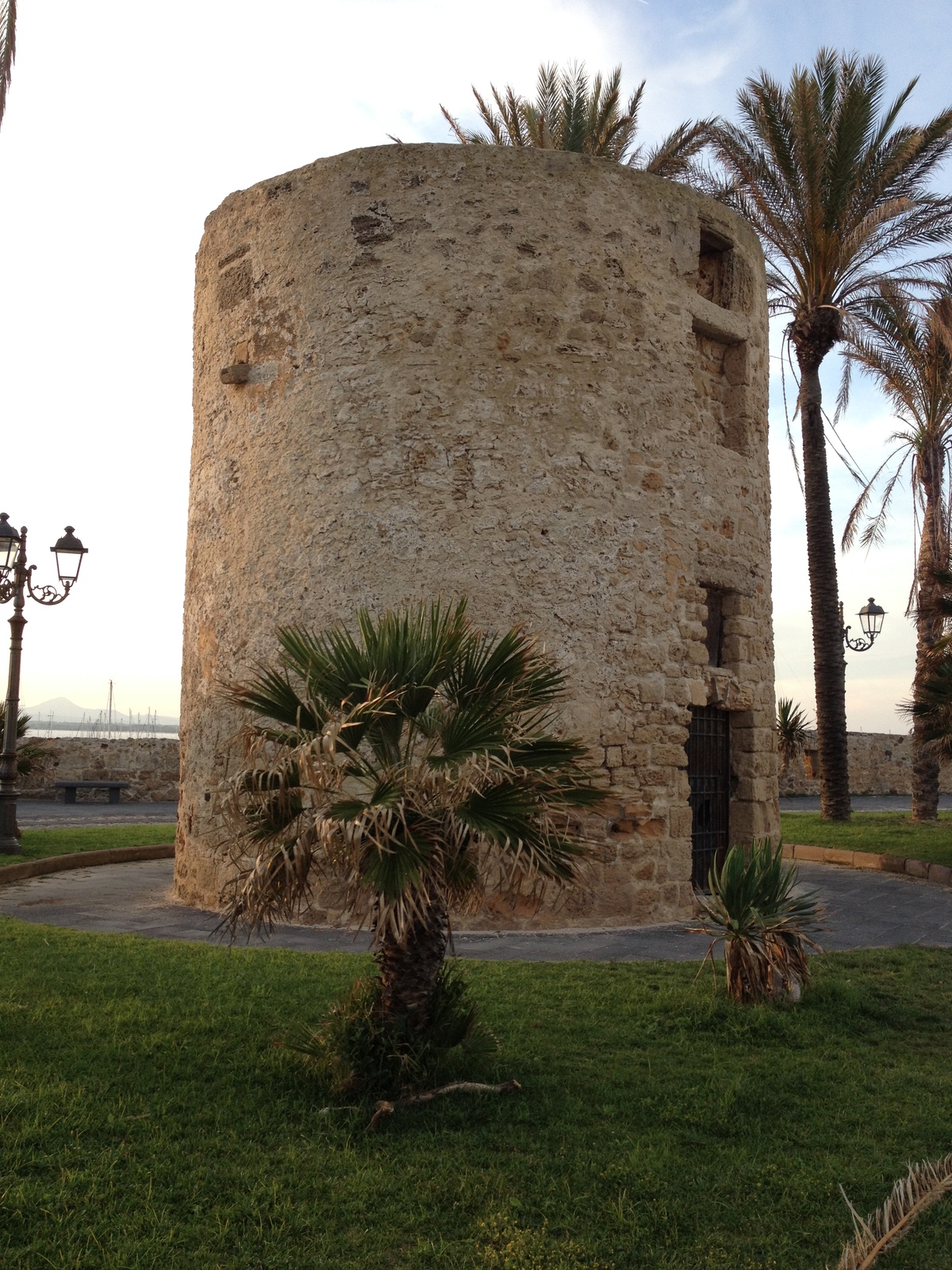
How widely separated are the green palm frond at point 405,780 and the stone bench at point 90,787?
49.9 feet

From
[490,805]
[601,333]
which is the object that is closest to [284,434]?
[601,333]

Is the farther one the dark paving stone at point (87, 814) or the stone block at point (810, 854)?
the dark paving stone at point (87, 814)

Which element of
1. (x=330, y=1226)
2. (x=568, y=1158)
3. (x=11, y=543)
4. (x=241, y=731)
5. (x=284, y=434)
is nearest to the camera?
(x=330, y=1226)

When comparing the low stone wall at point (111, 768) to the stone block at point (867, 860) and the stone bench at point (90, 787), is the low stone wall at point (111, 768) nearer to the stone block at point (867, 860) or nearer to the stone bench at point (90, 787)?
the stone bench at point (90, 787)

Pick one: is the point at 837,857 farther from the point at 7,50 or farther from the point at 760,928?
the point at 7,50

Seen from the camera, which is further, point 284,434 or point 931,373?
point 931,373

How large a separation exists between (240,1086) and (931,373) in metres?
17.4

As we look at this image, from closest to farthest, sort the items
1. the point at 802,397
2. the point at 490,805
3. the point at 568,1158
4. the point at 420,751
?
the point at 568,1158, the point at 490,805, the point at 420,751, the point at 802,397

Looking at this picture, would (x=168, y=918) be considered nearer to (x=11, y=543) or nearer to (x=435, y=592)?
(x=435, y=592)

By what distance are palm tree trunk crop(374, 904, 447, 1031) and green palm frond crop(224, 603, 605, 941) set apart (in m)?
0.08

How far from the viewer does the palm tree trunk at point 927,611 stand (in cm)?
1655

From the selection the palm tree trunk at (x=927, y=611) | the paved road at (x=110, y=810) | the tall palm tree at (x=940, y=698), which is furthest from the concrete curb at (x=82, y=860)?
the palm tree trunk at (x=927, y=611)

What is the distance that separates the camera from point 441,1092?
13.4ft

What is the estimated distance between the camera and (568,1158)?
3674 mm
